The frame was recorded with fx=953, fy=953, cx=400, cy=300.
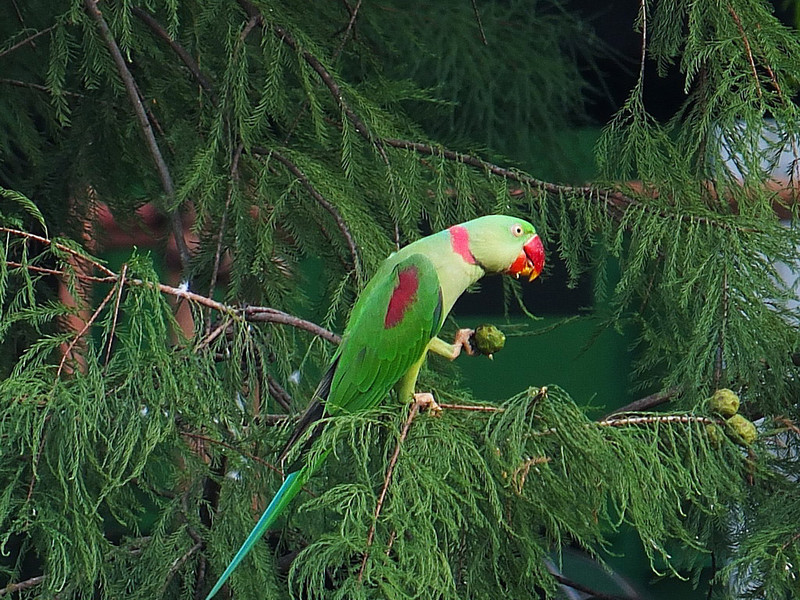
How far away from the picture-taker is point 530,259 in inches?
59.5

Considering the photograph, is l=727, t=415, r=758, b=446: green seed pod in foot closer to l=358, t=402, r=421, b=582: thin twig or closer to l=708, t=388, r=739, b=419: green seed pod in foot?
l=708, t=388, r=739, b=419: green seed pod in foot

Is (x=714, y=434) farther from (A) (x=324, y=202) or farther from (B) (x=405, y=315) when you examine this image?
(A) (x=324, y=202)

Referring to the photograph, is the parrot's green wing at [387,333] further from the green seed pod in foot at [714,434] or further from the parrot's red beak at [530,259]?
the green seed pod in foot at [714,434]

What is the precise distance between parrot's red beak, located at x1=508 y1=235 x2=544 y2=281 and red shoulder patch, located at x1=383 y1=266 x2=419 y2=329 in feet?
0.70

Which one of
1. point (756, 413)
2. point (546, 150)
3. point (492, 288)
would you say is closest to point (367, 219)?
point (756, 413)

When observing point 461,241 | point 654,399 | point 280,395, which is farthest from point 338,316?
point 654,399

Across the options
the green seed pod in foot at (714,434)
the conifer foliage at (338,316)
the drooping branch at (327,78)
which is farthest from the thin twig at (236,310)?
the green seed pod in foot at (714,434)

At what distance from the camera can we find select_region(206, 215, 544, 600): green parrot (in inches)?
52.2

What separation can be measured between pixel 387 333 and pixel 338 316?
0.38 meters

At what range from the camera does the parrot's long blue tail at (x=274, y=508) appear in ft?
3.91

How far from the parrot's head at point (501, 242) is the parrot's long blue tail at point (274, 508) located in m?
0.46

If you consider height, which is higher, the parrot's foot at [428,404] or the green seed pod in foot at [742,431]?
the green seed pod in foot at [742,431]

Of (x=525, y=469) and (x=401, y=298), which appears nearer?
(x=525, y=469)

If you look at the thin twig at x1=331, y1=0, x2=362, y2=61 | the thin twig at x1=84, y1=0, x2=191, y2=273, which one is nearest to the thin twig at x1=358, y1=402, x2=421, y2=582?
the thin twig at x1=84, y1=0, x2=191, y2=273
